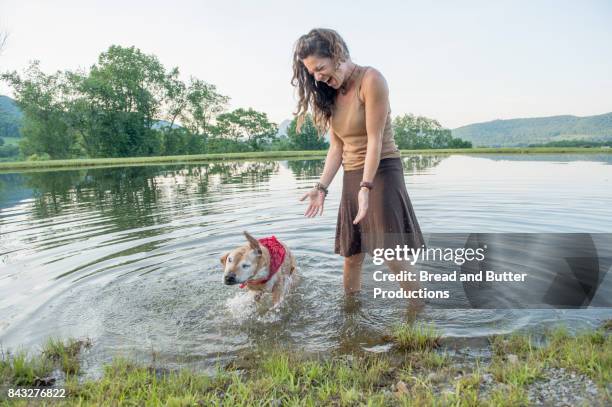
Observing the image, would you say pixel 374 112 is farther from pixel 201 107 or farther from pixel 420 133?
pixel 420 133

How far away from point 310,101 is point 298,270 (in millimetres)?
3121

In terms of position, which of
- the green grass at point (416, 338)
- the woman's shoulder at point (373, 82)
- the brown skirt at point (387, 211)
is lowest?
the green grass at point (416, 338)

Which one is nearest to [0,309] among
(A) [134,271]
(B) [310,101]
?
(A) [134,271]

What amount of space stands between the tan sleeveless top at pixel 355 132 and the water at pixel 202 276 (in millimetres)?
2001

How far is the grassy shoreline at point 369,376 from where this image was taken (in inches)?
115

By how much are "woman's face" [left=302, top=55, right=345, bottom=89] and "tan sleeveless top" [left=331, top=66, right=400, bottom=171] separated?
0.71 ft

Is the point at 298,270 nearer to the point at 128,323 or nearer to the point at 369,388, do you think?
the point at 128,323

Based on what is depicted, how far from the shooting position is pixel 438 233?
8.46 m

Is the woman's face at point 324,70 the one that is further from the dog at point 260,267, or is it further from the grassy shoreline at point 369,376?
the grassy shoreline at point 369,376

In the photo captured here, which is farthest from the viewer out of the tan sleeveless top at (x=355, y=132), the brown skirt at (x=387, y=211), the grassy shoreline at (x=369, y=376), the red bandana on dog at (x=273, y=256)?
the red bandana on dog at (x=273, y=256)

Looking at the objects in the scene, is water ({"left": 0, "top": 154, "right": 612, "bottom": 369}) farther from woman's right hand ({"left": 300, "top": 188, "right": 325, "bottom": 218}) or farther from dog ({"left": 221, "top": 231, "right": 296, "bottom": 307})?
woman's right hand ({"left": 300, "top": 188, "right": 325, "bottom": 218})

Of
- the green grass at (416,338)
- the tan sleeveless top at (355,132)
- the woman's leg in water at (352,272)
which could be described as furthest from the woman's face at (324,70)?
the green grass at (416,338)

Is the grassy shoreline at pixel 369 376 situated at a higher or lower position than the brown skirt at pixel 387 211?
lower

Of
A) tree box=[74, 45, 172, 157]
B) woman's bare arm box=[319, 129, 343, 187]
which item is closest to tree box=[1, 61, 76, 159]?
tree box=[74, 45, 172, 157]
